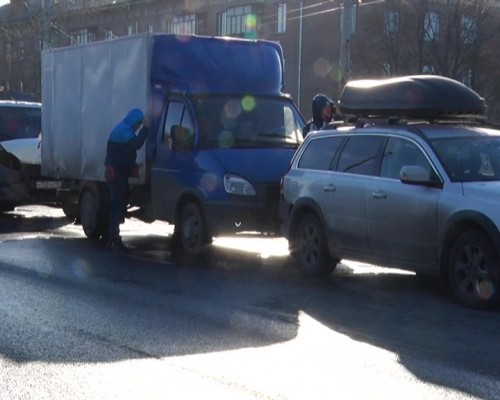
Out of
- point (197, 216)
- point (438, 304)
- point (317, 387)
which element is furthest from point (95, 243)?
point (317, 387)

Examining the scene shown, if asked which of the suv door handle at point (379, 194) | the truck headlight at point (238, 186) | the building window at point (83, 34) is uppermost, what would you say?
the building window at point (83, 34)

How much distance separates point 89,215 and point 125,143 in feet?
7.26

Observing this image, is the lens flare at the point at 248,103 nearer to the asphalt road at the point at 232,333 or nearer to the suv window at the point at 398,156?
the asphalt road at the point at 232,333

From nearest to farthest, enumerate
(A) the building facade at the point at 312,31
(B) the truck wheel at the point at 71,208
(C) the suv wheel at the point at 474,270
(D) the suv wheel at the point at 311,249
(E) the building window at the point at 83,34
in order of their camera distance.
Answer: (C) the suv wheel at the point at 474,270 → (D) the suv wheel at the point at 311,249 → (B) the truck wheel at the point at 71,208 → (A) the building facade at the point at 312,31 → (E) the building window at the point at 83,34

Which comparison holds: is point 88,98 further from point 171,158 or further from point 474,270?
point 474,270

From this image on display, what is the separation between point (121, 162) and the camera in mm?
15016

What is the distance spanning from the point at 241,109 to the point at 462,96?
13.0ft

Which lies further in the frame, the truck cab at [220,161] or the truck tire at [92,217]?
the truck tire at [92,217]

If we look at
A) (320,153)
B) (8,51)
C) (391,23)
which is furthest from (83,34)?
(320,153)

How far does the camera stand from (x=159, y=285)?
11867 millimetres

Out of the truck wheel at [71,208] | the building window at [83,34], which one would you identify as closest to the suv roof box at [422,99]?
the truck wheel at [71,208]

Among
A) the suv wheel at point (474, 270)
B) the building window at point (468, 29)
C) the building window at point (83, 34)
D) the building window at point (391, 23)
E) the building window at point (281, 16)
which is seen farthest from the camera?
the building window at point (83, 34)

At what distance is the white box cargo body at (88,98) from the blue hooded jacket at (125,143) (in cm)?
32

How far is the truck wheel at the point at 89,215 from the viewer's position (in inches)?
651
